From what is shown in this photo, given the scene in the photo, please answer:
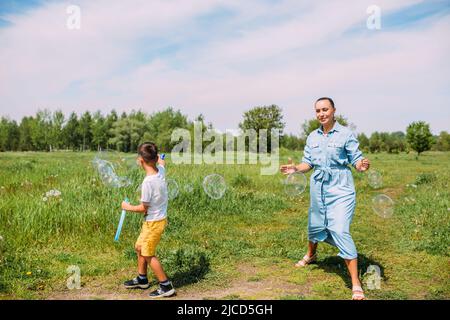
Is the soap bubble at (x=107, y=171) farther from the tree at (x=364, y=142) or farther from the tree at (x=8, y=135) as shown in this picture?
the tree at (x=364, y=142)

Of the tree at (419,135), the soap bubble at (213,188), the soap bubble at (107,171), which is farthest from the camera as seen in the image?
the tree at (419,135)

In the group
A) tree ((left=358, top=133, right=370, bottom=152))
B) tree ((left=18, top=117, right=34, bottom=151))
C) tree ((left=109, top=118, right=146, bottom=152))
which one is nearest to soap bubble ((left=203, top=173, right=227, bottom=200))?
tree ((left=109, top=118, right=146, bottom=152))

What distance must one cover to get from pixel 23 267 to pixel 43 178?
609cm

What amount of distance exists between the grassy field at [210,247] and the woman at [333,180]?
59cm

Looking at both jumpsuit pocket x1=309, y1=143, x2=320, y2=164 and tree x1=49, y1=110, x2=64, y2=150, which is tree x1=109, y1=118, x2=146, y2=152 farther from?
jumpsuit pocket x1=309, y1=143, x2=320, y2=164

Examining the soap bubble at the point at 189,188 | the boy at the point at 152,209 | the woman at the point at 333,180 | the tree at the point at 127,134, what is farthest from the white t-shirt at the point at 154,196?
the tree at the point at 127,134

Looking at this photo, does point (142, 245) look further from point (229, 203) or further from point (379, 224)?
point (379, 224)

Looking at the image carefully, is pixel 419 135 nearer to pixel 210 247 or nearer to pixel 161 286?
pixel 210 247

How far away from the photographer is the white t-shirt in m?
4.86

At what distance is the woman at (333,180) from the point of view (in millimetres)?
5074

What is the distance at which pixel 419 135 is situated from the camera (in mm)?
40594

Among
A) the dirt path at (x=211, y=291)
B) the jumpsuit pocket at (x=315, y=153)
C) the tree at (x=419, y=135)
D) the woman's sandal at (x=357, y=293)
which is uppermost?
the tree at (x=419, y=135)

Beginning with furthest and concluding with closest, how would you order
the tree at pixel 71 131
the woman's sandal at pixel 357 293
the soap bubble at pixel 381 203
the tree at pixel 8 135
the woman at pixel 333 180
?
1. the tree at pixel 71 131
2. the tree at pixel 8 135
3. the soap bubble at pixel 381 203
4. the woman at pixel 333 180
5. the woman's sandal at pixel 357 293

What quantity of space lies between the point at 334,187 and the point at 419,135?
129 ft
